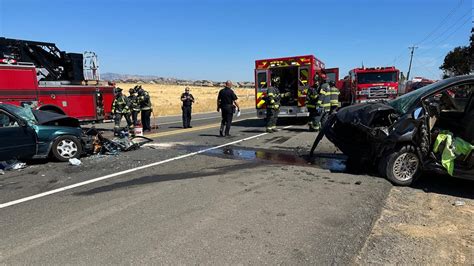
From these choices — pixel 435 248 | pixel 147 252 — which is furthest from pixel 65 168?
pixel 435 248

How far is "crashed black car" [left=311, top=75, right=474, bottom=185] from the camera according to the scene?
6070 mm

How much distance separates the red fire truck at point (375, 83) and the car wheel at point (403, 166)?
17523 millimetres

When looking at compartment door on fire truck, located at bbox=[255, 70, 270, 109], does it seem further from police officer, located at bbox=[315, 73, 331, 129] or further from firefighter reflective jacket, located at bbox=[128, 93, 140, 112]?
firefighter reflective jacket, located at bbox=[128, 93, 140, 112]

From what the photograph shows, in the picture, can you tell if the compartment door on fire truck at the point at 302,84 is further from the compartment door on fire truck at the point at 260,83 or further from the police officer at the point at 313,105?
the police officer at the point at 313,105

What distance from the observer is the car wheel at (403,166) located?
6207mm

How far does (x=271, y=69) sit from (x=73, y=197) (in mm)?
11506

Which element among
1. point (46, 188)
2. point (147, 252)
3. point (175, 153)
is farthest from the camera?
point (175, 153)

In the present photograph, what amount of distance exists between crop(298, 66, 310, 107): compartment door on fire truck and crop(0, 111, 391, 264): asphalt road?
7.16 m

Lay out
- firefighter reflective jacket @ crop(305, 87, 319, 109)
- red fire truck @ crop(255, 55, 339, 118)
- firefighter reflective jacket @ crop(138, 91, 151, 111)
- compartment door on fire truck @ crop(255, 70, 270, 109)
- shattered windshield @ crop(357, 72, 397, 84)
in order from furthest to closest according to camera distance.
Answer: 1. shattered windshield @ crop(357, 72, 397, 84)
2. compartment door on fire truck @ crop(255, 70, 270, 109)
3. red fire truck @ crop(255, 55, 339, 118)
4. firefighter reflective jacket @ crop(138, 91, 151, 111)
5. firefighter reflective jacket @ crop(305, 87, 319, 109)

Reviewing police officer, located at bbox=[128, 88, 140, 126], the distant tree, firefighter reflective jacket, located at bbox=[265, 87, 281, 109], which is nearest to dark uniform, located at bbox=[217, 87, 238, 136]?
firefighter reflective jacket, located at bbox=[265, 87, 281, 109]

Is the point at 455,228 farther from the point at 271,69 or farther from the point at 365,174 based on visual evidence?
the point at 271,69

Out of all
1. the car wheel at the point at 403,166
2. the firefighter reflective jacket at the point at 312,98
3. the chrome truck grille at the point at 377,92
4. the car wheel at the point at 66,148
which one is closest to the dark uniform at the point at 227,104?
the firefighter reflective jacket at the point at 312,98

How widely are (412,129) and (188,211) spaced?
3.62m

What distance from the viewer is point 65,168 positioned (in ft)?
25.8
